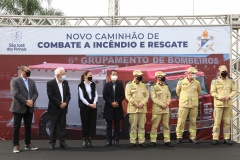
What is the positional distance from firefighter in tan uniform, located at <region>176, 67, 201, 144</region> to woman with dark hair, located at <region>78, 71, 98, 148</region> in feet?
6.15

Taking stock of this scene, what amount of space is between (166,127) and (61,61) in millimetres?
2897

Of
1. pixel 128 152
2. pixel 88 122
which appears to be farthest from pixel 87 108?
pixel 128 152

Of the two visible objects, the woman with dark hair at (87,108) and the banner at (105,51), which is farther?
→ the banner at (105,51)

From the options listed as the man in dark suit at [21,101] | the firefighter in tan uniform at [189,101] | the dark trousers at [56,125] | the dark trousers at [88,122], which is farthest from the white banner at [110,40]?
the dark trousers at [56,125]

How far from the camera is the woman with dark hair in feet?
19.5

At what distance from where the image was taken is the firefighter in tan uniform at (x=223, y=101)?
6184 millimetres

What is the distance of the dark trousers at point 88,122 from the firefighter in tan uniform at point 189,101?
189 centimetres

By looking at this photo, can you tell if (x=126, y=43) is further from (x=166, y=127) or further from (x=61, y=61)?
(x=166, y=127)

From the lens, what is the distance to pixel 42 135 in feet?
22.6

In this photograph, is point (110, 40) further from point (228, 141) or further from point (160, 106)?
point (228, 141)

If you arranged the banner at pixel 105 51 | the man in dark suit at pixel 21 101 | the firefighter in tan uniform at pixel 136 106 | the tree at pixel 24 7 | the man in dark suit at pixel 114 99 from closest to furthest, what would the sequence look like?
1. the man in dark suit at pixel 21 101
2. the firefighter in tan uniform at pixel 136 106
3. the man in dark suit at pixel 114 99
4. the banner at pixel 105 51
5. the tree at pixel 24 7

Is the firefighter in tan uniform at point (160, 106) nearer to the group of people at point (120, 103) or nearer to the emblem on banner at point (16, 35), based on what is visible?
the group of people at point (120, 103)

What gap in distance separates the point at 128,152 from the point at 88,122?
111cm

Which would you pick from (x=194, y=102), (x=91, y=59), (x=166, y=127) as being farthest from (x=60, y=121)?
(x=194, y=102)
